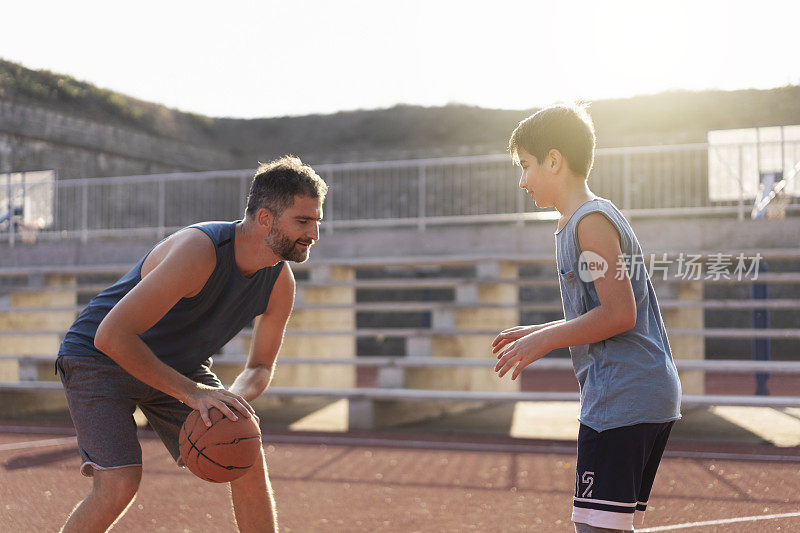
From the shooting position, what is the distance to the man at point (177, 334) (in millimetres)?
2740

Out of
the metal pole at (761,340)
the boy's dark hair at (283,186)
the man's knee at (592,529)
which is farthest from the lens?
the metal pole at (761,340)

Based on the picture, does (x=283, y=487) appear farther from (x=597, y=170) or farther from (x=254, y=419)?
(x=597, y=170)

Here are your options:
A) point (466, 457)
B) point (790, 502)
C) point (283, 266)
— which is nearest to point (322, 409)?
point (466, 457)

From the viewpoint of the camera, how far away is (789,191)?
1164 centimetres

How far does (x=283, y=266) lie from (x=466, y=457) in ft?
14.4

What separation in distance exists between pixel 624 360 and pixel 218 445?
135 centimetres

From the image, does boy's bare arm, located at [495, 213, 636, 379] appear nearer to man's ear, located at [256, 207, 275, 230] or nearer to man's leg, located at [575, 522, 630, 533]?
man's leg, located at [575, 522, 630, 533]

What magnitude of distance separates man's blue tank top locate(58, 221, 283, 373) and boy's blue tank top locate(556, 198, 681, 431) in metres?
1.22

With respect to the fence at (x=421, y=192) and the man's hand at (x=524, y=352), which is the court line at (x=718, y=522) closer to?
the man's hand at (x=524, y=352)

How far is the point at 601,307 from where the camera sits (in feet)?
7.52

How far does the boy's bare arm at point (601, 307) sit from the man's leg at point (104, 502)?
4.57 ft

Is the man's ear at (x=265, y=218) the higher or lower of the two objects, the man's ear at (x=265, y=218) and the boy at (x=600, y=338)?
the higher

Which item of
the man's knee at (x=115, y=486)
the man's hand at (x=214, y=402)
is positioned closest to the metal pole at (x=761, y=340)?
the man's hand at (x=214, y=402)

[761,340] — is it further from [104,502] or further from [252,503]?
[104,502]
